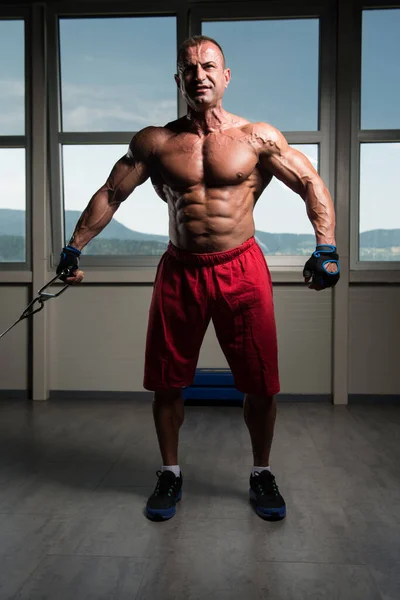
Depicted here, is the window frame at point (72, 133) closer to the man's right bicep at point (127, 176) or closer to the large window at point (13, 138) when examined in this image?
the large window at point (13, 138)

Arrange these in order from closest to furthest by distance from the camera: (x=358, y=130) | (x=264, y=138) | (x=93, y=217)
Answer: (x=264, y=138) → (x=93, y=217) → (x=358, y=130)

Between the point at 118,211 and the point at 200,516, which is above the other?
the point at 118,211

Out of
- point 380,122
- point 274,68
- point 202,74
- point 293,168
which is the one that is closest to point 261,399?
point 293,168

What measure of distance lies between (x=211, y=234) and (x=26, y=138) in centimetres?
228

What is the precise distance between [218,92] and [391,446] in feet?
5.81

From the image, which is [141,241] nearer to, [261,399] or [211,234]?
[211,234]

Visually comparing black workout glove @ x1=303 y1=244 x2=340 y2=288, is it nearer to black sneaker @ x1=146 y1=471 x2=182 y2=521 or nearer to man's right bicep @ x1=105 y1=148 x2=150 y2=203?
man's right bicep @ x1=105 y1=148 x2=150 y2=203

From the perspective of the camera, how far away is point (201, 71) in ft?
5.82

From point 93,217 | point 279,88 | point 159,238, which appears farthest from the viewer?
point 159,238

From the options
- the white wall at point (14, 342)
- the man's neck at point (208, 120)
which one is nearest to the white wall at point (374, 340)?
the man's neck at point (208, 120)

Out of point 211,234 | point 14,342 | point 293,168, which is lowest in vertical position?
point 14,342

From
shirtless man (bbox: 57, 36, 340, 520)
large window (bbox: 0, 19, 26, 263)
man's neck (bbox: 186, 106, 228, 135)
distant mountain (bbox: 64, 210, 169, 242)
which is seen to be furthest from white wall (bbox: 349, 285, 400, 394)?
large window (bbox: 0, 19, 26, 263)

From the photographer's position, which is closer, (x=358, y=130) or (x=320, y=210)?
(x=320, y=210)

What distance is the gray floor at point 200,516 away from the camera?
4.63ft
